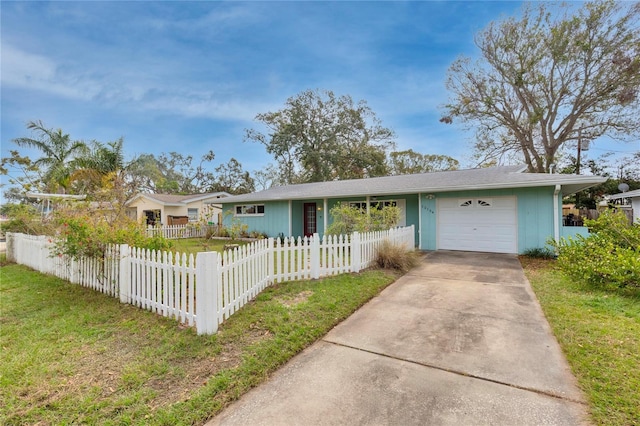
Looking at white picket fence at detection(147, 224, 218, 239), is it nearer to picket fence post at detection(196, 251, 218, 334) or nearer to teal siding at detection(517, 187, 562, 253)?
picket fence post at detection(196, 251, 218, 334)

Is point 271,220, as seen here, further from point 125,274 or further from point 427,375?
point 427,375

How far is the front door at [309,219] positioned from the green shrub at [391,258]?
776 cm

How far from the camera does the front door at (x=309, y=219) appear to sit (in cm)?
1523

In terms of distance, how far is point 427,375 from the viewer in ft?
9.27

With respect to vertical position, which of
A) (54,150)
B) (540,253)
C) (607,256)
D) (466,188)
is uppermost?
(54,150)

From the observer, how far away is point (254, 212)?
16.5 m

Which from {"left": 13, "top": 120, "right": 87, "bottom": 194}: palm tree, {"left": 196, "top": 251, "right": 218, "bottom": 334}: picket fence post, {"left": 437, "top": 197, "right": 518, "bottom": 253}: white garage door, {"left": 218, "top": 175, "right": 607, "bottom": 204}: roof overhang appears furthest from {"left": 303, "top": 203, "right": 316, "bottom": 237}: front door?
{"left": 13, "top": 120, "right": 87, "bottom": 194}: palm tree

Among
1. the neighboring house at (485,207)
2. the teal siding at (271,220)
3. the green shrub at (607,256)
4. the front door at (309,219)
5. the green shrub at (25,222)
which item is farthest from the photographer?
the front door at (309,219)

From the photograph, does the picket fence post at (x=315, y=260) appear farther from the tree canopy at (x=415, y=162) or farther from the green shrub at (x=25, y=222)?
the tree canopy at (x=415, y=162)

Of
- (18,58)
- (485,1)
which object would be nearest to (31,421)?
(18,58)

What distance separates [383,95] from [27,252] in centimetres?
1688

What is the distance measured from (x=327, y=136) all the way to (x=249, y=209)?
14915mm

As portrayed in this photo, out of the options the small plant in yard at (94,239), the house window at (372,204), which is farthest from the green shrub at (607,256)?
the small plant in yard at (94,239)

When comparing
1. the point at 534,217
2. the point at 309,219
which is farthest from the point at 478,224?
the point at 309,219
